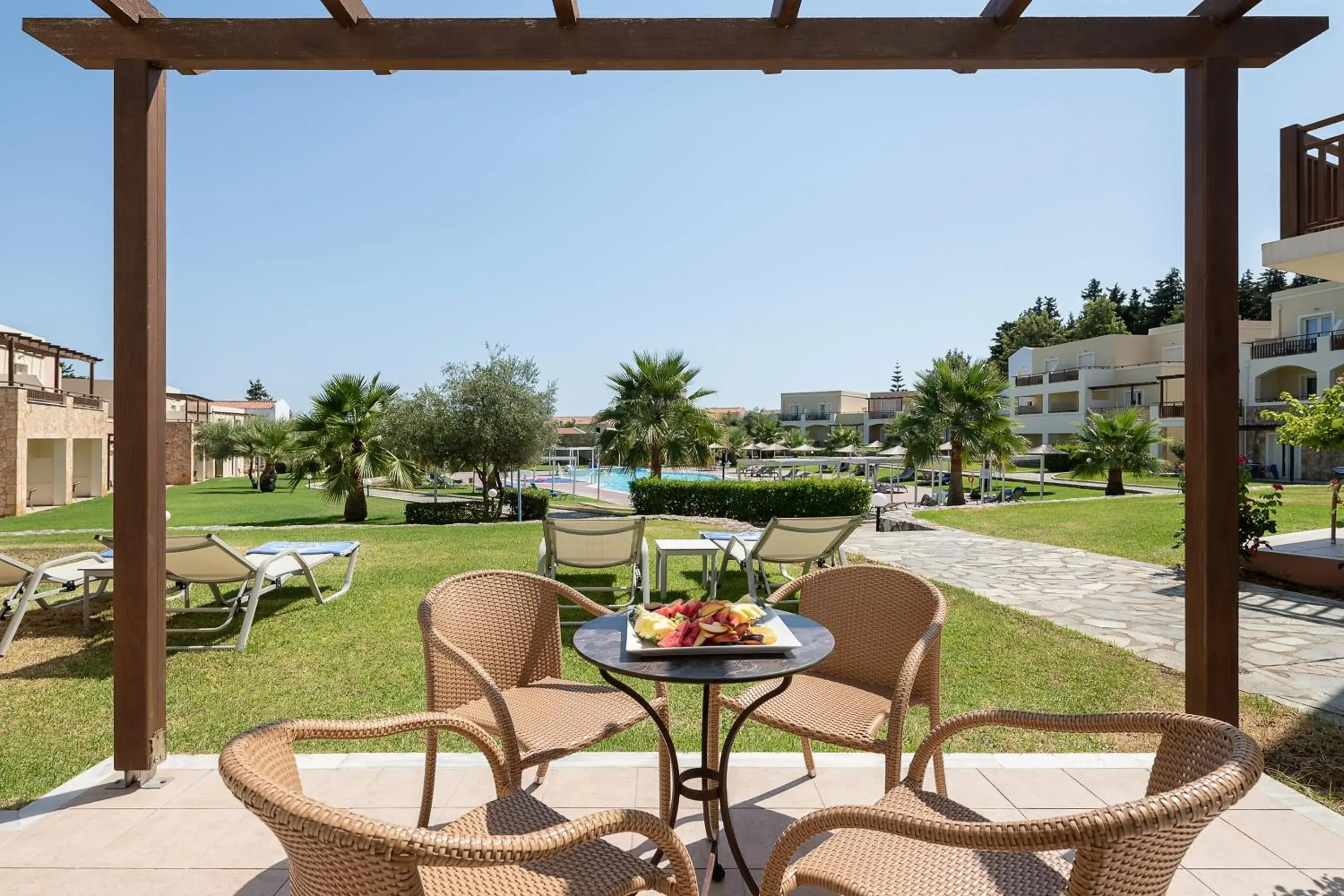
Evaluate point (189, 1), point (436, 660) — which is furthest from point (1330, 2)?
point (189, 1)

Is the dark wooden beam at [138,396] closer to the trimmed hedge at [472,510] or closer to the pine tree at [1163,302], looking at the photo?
the trimmed hedge at [472,510]

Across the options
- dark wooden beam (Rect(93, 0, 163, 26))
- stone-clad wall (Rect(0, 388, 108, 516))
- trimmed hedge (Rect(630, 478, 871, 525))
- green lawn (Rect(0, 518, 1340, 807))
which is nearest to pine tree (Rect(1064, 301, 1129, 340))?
trimmed hedge (Rect(630, 478, 871, 525))

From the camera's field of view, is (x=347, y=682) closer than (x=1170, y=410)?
Yes

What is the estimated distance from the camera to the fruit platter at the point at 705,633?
6.88 ft

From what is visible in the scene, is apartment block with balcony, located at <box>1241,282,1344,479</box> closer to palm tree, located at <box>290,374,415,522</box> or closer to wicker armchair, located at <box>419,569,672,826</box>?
palm tree, located at <box>290,374,415,522</box>

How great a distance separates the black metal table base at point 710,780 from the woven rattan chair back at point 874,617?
54 cm

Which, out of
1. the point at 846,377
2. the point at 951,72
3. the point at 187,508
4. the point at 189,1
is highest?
the point at 846,377

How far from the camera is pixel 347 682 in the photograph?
460 cm

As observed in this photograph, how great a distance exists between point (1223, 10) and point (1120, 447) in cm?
2103

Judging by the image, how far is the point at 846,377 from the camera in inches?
2680

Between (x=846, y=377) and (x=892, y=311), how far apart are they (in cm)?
3257

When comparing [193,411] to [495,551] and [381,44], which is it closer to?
[495,551]

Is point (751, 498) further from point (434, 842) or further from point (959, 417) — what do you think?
point (434, 842)

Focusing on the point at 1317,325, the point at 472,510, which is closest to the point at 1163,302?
the point at 1317,325
